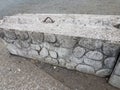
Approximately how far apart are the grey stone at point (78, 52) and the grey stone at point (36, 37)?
0.50m

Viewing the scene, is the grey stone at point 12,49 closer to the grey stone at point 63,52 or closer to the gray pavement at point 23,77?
the gray pavement at point 23,77

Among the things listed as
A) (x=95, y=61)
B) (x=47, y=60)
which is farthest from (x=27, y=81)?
(x=95, y=61)

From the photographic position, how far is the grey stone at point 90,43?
153 cm

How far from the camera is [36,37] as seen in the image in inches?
74.8

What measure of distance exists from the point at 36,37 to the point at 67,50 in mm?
479

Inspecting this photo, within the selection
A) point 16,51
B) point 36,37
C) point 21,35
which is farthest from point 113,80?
point 16,51

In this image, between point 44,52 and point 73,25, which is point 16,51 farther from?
point 73,25

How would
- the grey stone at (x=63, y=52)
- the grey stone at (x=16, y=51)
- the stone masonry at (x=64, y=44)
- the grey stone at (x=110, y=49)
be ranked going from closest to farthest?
1. the grey stone at (x=110, y=49)
2. the stone masonry at (x=64, y=44)
3. the grey stone at (x=63, y=52)
4. the grey stone at (x=16, y=51)

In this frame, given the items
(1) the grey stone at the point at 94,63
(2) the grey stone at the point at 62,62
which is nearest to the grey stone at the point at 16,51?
(2) the grey stone at the point at 62,62

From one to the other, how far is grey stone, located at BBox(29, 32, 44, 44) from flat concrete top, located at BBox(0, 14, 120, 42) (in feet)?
0.19

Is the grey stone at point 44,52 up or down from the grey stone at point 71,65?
up

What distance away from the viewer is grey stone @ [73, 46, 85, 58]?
5.55 feet

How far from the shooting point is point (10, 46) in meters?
2.33

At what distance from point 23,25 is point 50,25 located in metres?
0.45
